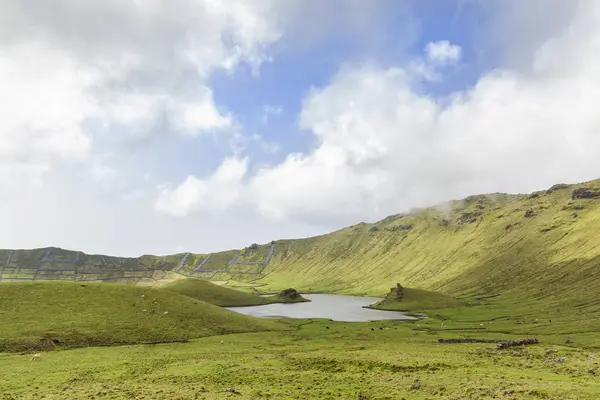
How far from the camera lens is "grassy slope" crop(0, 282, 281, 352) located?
8562cm

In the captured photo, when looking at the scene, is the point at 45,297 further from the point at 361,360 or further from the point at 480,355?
Result: the point at 480,355

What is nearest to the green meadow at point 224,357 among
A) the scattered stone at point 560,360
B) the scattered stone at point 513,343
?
the scattered stone at point 560,360

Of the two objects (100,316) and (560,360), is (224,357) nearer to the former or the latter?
(100,316)

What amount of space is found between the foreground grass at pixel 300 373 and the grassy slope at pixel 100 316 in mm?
11181

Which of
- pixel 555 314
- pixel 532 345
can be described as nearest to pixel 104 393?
pixel 532 345

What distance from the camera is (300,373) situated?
55.5 m

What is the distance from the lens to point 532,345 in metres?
81.8

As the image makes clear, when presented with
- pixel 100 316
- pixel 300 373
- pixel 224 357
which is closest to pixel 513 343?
pixel 300 373

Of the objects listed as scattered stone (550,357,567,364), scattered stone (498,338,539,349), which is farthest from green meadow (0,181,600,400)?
scattered stone (498,338,539,349)

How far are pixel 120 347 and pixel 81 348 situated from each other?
725 centimetres

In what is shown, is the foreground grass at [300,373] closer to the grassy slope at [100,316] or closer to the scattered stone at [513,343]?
the scattered stone at [513,343]

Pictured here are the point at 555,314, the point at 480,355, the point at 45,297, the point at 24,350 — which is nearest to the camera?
the point at 480,355

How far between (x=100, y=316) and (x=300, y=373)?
2629 inches

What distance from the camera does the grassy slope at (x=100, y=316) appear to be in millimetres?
85625
